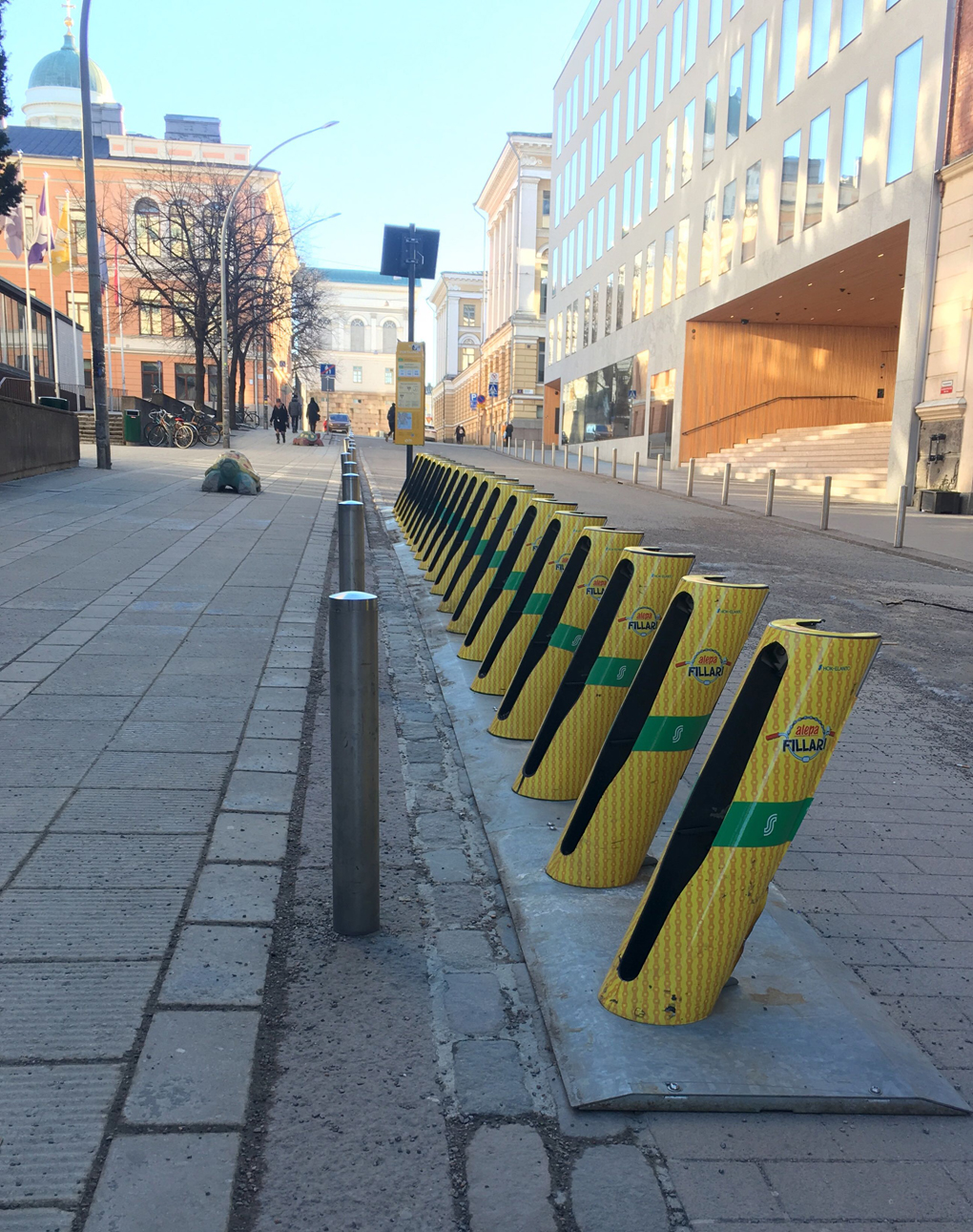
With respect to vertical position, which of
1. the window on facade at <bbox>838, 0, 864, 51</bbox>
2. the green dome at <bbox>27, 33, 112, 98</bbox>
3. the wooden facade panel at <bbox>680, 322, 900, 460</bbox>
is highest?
the green dome at <bbox>27, 33, 112, 98</bbox>

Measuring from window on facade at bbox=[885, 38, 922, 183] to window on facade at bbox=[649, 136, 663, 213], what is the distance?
1689 cm

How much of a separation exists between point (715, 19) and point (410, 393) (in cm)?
2103

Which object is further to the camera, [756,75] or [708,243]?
[708,243]

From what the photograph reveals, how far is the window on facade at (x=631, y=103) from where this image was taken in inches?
1565

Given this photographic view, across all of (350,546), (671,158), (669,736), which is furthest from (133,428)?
(669,736)

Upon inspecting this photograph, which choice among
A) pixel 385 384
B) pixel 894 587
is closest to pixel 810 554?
pixel 894 587

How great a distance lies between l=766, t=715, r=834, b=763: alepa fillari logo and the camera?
7.11 feet

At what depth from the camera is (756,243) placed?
90.9ft

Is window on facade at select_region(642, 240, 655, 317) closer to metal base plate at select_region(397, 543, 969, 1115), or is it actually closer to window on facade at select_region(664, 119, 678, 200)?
window on facade at select_region(664, 119, 678, 200)

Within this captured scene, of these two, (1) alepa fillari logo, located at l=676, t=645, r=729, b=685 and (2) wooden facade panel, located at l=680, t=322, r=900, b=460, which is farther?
(2) wooden facade panel, located at l=680, t=322, r=900, b=460

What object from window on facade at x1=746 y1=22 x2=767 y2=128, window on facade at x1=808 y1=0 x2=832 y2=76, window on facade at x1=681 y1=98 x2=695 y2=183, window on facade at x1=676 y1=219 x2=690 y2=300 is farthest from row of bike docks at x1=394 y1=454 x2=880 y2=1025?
window on facade at x1=681 y1=98 x2=695 y2=183

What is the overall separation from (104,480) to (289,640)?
466 inches

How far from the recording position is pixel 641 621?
3219 millimetres

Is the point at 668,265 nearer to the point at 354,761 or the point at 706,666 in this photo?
the point at 706,666
